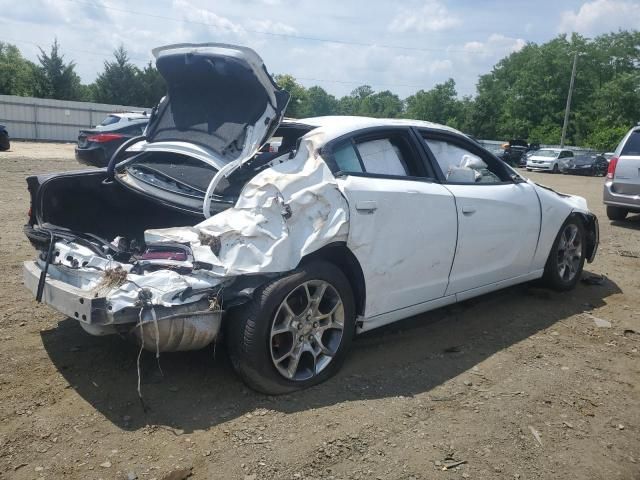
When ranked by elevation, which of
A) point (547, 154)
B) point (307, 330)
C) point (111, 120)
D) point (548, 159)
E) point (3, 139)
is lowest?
point (3, 139)

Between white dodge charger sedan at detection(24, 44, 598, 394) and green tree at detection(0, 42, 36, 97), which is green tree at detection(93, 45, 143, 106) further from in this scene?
white dodge charger sedan at detection(24, 44, 598, 394)

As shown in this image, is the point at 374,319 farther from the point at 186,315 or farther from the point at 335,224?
the point at 186,315

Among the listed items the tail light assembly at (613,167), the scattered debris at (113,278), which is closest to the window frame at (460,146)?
the scattered debris at (113,278)

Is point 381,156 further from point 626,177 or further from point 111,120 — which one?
point 111,120

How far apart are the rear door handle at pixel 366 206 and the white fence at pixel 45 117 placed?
28.0 m

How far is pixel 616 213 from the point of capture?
11.3 meters

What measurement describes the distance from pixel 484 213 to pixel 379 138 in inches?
42.1

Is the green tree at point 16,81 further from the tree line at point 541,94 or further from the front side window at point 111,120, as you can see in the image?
the front side window at point 111,120

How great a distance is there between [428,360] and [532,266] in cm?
181

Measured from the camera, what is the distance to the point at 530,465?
2.95m

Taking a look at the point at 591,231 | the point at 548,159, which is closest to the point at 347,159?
the point at 591,231

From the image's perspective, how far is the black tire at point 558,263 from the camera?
558 cm

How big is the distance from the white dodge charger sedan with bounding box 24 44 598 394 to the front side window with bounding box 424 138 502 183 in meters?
0.02

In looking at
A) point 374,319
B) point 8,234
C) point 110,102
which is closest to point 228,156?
point 374,319
